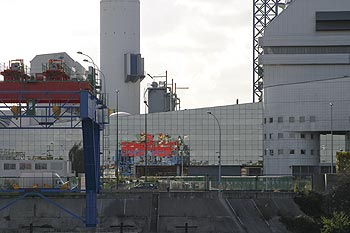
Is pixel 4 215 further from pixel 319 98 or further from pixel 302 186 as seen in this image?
pixel 319 98

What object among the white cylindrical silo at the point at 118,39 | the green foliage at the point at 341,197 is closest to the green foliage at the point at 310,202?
the green foliage at the point at 341,197

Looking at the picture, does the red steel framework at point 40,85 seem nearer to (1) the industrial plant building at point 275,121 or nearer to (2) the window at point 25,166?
(2) the window at point 25,166

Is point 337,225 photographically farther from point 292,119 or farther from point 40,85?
point 292,119

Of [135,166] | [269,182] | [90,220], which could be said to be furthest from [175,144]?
[90,220]

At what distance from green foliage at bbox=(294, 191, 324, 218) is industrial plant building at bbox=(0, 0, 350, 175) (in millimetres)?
37278

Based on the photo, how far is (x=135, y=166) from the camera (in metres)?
166

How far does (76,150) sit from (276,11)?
48990 millimetres

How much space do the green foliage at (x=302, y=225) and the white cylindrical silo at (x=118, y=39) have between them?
114615 mm

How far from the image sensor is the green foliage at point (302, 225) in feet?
265

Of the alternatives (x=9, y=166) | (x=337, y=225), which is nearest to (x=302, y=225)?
(x=337, y=225)

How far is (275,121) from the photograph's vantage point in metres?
152

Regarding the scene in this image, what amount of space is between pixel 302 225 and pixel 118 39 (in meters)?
119

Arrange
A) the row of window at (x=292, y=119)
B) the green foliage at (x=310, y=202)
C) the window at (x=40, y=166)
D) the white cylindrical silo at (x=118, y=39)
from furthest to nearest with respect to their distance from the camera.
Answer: the white cylindrical silo at (x=118, y=39) < the row of window at (x=292, y=119) < the window at (x=40, y=166) < the green foliage at (x=310, y=202)

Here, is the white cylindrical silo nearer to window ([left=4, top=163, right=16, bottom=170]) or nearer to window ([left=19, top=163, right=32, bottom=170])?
window ([left=4, top=163, right=16, bottom=170])
